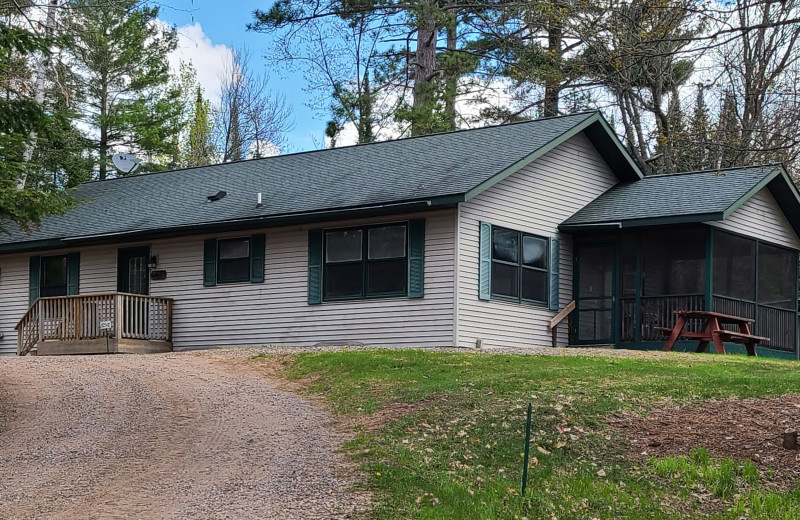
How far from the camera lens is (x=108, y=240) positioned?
22609mm

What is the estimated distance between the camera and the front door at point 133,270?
22.7 m

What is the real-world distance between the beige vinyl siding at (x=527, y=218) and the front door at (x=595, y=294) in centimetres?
27

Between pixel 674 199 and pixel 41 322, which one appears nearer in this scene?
pixel 674 199

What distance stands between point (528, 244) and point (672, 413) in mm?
9248

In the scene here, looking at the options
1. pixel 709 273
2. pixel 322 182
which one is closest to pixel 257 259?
pixel 322 182

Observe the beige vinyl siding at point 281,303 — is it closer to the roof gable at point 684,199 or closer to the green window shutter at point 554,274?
the green window shutter at point 554,274

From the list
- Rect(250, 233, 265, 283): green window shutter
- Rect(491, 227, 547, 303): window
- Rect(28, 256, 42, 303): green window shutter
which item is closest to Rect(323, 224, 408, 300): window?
Rect(250, 233, 265, 283): green window shutter

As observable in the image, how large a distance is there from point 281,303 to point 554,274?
5211mm

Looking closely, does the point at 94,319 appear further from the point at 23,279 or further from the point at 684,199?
the point at 684,199

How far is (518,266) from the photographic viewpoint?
1966cm

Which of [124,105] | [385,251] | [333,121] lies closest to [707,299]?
[385,251]

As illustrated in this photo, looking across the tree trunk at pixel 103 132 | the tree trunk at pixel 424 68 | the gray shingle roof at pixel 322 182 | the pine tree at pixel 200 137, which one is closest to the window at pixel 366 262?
the gray shingle roof at pixel 322 182

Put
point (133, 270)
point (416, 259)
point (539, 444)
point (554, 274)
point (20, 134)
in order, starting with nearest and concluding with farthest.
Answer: point (539, 444) < point (20, 134) < point (416, 259) < point (554, 274) < point (133, 270)

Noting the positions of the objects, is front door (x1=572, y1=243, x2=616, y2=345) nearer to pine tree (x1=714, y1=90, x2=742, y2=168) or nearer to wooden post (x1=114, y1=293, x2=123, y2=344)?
pine tree (x1=714, y1=90, x2=742, y2=168)
